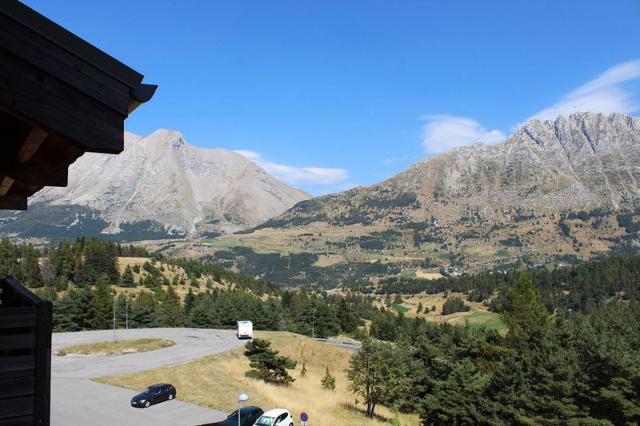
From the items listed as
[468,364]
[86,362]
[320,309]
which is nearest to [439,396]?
[468,364]

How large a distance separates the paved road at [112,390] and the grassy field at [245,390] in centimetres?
205

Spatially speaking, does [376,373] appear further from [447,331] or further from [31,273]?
[31,273]

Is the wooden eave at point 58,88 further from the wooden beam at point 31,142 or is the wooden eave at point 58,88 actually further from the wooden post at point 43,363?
the wooden post at point 43,363

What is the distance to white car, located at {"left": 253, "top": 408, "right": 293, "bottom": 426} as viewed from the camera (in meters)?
29.6

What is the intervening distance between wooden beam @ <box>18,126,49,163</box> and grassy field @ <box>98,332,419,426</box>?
3458 cm

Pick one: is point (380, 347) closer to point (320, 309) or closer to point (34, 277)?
point (320, 309)

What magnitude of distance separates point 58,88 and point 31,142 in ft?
1.63

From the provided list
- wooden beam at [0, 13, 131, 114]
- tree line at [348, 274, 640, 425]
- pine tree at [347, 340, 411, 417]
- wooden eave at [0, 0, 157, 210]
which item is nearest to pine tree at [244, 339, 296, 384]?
pine tree at [347, 340, 411, 417]

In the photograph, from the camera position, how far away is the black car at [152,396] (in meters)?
36.4

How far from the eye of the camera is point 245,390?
43.4 m

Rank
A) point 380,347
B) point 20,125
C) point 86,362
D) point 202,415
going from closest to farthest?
point 20,125 → point 202,415 → point 380,347 → point 86,362

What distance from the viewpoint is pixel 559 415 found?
3928 cm

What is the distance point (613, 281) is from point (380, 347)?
16776 centimetres

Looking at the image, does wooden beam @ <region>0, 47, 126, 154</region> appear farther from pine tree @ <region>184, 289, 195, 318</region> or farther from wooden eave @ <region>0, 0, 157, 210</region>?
pine tree @ <region>184, 289, 195, 318</region>
